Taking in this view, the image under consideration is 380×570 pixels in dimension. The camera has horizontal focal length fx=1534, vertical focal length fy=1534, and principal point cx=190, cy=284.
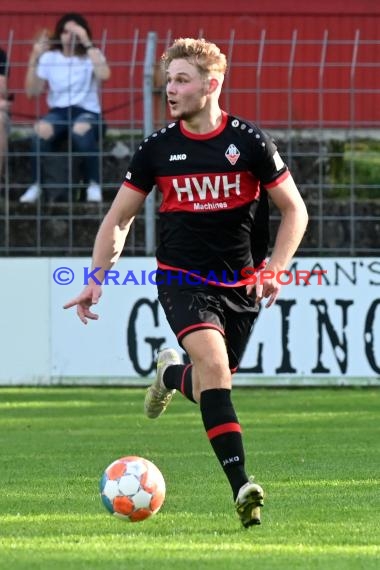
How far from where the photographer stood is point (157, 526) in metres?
6.65

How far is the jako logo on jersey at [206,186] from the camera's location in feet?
23.9

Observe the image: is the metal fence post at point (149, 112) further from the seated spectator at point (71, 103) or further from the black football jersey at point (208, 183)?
the black football jersey at point (208, 183)

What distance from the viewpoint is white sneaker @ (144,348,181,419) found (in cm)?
860

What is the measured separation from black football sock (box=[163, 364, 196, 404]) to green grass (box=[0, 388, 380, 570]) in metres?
0.49

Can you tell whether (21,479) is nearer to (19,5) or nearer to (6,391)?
(6,391)

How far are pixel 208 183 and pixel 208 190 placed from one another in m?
0.04

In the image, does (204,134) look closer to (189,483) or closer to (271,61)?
(189,483)

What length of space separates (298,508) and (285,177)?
157 centimetres

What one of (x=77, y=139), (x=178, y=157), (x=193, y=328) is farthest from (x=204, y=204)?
(x=77, y=139)

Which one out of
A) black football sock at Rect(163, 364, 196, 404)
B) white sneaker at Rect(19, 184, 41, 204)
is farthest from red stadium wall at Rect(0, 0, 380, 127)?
black football sock at Rect(163, 364, 196, 404)

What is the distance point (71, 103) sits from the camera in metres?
14.5

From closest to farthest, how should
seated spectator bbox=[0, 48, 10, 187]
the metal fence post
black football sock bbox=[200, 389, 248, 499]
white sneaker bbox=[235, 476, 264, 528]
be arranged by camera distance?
white sneaker bbox=[235, 476, 264, 528], black football sock bbox=[200, 389, 248, 499], the metal fence post, seated spectator bbox=[0, 48, 10, 187]

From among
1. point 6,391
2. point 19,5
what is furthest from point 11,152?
point 19,5

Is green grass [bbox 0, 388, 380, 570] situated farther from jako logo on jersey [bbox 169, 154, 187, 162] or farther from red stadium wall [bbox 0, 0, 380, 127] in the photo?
red stadium wall [bbox 0, 0, 380, 127]
